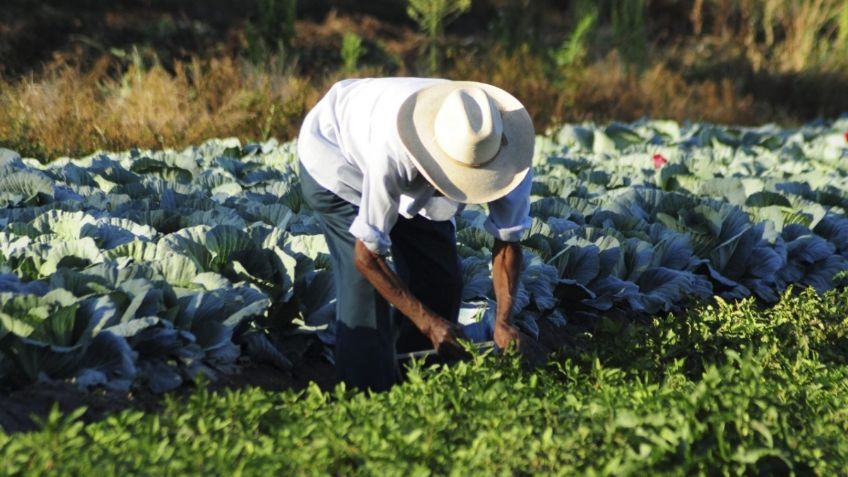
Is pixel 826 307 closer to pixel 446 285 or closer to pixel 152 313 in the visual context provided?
pixel 446 285

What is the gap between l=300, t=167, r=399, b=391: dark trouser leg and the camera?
457 cm

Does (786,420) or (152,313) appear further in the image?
(152,313)

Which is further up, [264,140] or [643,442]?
[643,442]

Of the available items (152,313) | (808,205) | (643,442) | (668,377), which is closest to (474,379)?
(643,442)

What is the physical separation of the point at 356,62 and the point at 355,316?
1342cm

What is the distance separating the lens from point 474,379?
13.6 feet

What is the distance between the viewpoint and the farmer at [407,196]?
4.11 m

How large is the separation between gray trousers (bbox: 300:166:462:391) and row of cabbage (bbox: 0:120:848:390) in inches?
16.0

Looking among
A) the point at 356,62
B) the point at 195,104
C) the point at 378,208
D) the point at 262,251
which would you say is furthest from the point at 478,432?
the point at 356,62

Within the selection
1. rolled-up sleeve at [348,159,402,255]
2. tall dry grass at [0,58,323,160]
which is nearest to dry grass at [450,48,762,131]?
tall dry grass at [0,58,323,160]

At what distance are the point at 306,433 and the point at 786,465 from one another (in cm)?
156

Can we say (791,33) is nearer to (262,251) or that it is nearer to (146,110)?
(146,110)

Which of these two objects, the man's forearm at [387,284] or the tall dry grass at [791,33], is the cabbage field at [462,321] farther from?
the tall dry grass at [791,33]

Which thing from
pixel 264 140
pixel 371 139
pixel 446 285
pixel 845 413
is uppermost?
pixel 371 139
